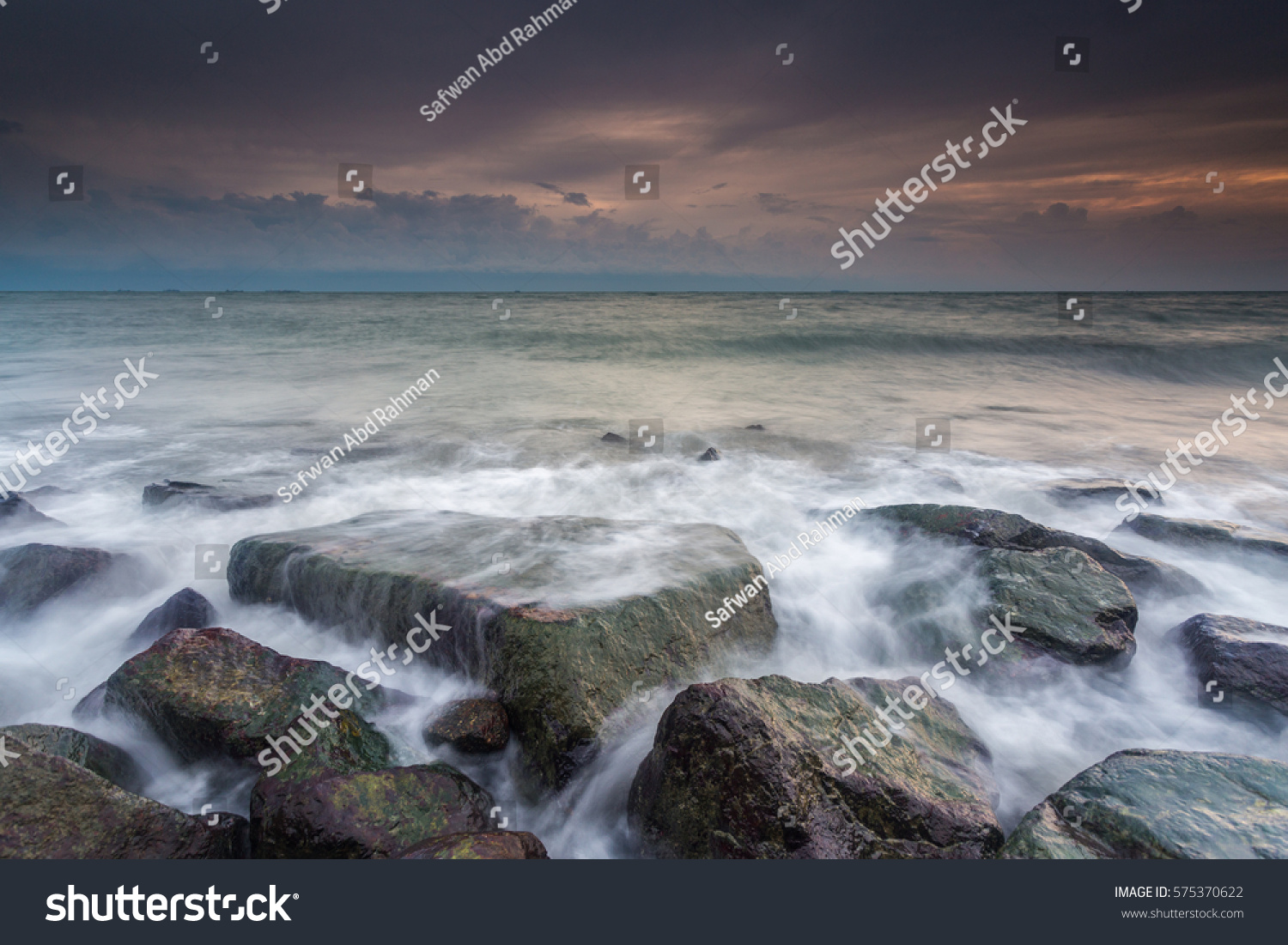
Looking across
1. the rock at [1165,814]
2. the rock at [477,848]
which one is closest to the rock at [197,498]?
the rock at [477,848]

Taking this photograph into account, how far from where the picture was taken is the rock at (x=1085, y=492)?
25.6 feet

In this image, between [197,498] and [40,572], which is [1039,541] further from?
[197,498]

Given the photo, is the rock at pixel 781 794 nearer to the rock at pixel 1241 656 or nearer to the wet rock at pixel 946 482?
the rock at pixel 1241 656

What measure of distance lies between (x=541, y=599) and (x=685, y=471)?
581 cm

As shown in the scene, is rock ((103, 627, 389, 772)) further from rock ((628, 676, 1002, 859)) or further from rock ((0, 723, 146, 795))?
rock ((628, 676, 1002, 859))

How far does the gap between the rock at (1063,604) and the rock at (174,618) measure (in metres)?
5.40

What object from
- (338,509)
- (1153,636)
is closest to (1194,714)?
(1153,636)

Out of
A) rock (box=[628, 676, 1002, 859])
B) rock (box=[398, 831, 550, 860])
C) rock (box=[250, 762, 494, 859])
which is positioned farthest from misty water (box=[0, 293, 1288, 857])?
rock (box=[398, 831, 550, 860])

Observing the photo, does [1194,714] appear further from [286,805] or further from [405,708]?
[286,805]

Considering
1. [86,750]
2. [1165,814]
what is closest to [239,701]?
[86,750]

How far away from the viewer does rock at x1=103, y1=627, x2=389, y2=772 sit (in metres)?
3.20

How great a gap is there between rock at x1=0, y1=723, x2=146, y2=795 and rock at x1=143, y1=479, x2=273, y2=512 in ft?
14.5

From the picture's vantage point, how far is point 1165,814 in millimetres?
2604

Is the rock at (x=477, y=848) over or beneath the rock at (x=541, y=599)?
beneath
